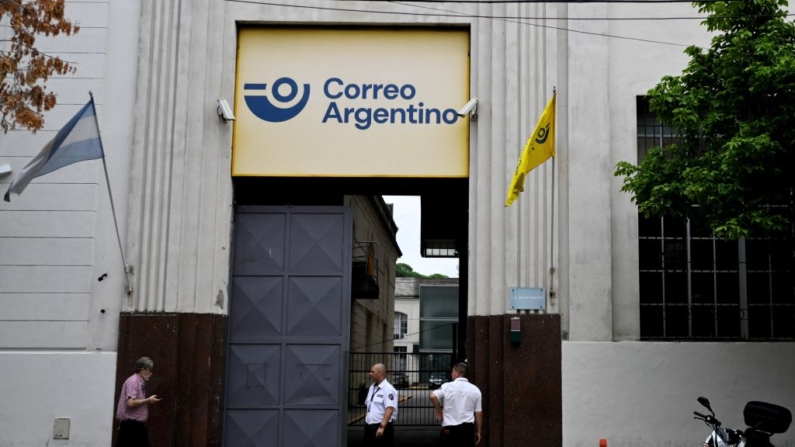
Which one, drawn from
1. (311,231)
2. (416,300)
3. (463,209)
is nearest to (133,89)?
(311,231)

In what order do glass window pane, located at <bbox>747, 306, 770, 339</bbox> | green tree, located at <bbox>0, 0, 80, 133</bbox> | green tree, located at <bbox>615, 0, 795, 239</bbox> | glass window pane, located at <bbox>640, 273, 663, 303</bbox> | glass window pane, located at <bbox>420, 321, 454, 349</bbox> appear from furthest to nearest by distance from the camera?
glass window pane, located at <bbox>420, 321, 454, 349</bbox>, glass window pane, located at <bbox>640, 273, 663, 303</bbox>, glass window pane, located at <bbox>747, 306, 770, 339</bbox>, green tree, located at <bbox>0, 0, 80, 133</bbox>, green tree, located at <bbox>615, 0, 795, 239</bbox>

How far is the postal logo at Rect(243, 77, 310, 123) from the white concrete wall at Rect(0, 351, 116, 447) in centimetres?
453

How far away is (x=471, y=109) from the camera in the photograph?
15422 millimetres

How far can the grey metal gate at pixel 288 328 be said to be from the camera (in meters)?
15.6

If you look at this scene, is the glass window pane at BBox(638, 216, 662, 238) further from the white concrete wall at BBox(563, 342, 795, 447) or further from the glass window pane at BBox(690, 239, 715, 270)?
the white concrete wall at BBox(563, 342, 795, 447)

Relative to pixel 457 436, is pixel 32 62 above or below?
above

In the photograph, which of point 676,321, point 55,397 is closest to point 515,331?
point 676,321

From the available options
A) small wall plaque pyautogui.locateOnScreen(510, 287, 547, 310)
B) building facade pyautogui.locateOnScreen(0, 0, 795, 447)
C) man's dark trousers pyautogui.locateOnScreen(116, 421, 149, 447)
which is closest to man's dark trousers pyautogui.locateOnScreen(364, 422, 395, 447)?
building facade pyautogui.locateOnScreen(0, 0, 795, 447)

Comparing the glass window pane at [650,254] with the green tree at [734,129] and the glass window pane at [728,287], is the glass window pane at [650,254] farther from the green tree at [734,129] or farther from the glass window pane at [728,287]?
the green tree at [734,129]

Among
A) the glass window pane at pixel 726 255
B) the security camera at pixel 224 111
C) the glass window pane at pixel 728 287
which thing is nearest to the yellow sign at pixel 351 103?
the security camera at pixel 224 111

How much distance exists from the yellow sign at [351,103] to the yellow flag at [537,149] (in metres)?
1.84

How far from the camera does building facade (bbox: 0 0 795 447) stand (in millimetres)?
14625

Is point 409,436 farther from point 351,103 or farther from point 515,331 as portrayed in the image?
point 351,103

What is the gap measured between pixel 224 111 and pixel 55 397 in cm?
513
